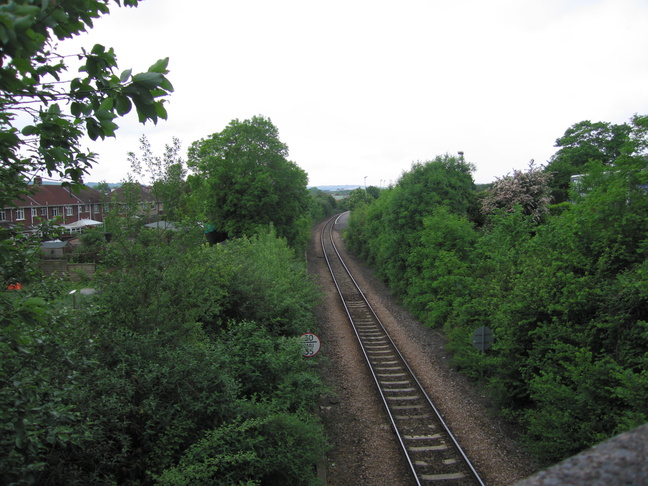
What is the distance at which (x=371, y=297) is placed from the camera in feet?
81.6

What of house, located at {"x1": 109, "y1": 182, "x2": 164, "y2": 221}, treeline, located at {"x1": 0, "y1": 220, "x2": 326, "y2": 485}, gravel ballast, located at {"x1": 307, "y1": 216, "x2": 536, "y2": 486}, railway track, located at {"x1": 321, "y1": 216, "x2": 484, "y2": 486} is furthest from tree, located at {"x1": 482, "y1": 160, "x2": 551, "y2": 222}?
house, located at {"x1": 109, "y1": 182, "x2": 164, "y2": 221}

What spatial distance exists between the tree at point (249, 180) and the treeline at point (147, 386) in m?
19.3

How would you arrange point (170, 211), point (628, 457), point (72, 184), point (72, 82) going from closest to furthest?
point (628, 457) → point (72, 82) → point (72, 184) → point (170, 211)

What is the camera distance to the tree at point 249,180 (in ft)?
99.8

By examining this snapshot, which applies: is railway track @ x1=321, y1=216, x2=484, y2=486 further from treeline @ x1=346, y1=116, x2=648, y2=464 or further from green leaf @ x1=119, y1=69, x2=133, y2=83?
green leaf @ x1=119, y1=69, x2=133, y2=83

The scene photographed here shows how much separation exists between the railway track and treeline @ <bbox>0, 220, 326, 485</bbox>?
7.91ft

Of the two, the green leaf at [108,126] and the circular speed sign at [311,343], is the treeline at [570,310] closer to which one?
the circular speed sign at [311,343]

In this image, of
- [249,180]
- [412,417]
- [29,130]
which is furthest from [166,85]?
[249,180]

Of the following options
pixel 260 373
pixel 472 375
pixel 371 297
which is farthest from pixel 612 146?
pixel 260 373

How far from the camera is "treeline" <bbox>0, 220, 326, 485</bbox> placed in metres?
4.24

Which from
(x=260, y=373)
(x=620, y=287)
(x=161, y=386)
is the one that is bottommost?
(x=260, y=373)

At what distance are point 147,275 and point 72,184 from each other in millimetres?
4832

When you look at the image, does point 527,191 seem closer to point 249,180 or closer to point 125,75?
point 249,180

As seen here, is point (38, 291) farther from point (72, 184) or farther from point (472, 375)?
point (472, 375)
